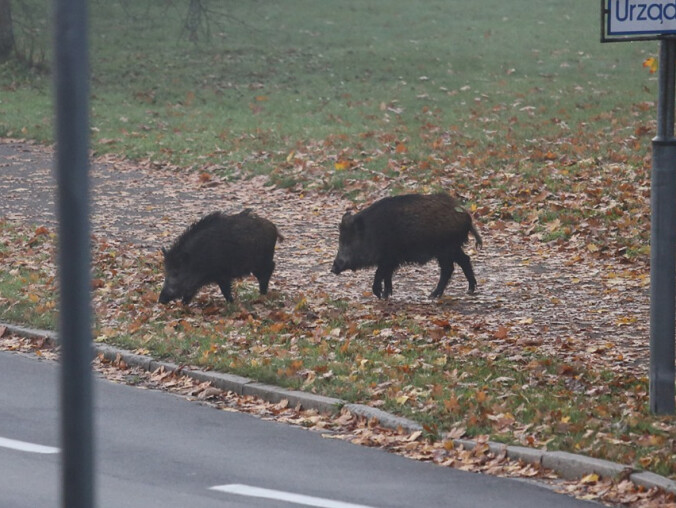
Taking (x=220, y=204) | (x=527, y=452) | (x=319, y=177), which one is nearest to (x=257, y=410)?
(x=527, y=452)

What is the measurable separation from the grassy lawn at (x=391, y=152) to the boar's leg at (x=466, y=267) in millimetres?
1249

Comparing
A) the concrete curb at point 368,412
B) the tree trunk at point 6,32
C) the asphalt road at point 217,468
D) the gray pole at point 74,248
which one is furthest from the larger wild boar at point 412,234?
the tree trunk at point 6,32

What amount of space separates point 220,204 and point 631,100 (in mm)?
11802

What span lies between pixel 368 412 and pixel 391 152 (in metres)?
13.5

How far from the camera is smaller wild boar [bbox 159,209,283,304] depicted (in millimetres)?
12891

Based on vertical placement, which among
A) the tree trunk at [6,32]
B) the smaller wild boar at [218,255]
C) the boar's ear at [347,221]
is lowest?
the smaller wild boar at [218,255]

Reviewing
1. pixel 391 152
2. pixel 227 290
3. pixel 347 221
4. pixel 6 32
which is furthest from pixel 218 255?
pixel 6 32

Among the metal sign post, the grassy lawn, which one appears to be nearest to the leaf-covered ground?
the grassy lawn

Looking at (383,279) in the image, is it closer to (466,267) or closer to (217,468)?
(466,267)

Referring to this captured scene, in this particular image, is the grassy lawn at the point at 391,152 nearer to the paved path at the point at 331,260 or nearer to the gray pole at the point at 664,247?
the gray pole at the point at 664,247

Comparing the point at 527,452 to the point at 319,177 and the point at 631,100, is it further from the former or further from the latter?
the point at 631,100

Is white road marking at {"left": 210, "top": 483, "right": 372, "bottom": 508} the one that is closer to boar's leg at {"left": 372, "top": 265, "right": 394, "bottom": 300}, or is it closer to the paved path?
the paved path

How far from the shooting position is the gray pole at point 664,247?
8547mm

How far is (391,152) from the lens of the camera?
72.5 ft
